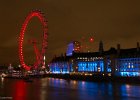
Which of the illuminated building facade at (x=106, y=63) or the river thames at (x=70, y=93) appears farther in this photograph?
the illuminated building facade at (x=106, y=63)

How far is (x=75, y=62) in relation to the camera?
5679 inches

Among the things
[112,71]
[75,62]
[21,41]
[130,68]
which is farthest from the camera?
[75,62]

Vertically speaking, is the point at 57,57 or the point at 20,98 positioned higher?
the point at 57,57

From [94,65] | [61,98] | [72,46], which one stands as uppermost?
[72,46]

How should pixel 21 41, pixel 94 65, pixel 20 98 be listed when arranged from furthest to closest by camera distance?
1. pixel 94 65
2. pixel 21 41
3. pixel 20 98

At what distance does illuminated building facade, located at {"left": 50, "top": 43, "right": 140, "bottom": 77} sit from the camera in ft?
361

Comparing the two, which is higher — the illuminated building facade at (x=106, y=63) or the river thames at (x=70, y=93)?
the illuminated building facade at (x=106, y=63)

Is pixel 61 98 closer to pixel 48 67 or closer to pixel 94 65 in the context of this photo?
pixel 94 65

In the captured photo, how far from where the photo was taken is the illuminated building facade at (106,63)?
110m

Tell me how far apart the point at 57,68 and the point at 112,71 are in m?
49.2

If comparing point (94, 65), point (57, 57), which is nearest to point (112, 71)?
point (94, 65)

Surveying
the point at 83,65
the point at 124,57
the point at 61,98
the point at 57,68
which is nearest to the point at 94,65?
the point at 83,65

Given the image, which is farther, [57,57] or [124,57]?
[57,57]

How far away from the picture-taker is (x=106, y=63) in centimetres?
12331
